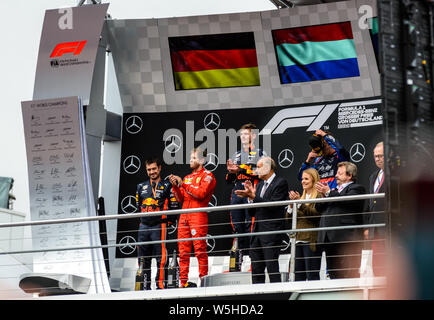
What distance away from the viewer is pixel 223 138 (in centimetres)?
1099

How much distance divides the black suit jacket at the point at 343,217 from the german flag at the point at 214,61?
161 inches

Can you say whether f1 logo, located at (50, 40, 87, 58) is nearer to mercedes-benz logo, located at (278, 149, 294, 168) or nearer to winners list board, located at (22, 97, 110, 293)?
winners list board, located at (22, 97, 110, 293)

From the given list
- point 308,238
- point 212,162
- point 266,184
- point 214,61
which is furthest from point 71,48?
point 308,238

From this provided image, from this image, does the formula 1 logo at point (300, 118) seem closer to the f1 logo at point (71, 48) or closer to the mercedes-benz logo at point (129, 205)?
the mercedes-benz logo at point (129, 205)

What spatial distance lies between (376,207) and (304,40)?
4.19m

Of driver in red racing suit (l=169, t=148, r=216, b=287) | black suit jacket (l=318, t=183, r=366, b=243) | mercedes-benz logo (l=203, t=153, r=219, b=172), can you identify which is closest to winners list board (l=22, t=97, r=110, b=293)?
driver in red racing suit (l=169, t=148, r=216, b=287)

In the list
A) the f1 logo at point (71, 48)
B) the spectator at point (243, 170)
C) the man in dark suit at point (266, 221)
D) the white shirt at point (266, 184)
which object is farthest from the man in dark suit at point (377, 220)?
the f1 logo at point (71, 48)

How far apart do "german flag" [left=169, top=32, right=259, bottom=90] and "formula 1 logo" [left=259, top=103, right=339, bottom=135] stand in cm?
63

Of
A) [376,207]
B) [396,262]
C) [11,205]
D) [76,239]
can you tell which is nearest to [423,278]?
[396,262]

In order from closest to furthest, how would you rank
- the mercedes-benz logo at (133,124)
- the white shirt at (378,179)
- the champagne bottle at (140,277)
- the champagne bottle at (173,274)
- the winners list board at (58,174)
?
1. the white shirt at (378,179)
2. the champagne bottle at (173,274)
3. the champagne bottle at (140,277)
4. the winners list board at (58,174)
5. the mercedes-benz logo at (133,124)

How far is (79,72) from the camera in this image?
32.7 ft

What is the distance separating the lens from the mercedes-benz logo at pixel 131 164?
11.1 m

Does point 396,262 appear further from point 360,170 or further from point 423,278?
point 360,170

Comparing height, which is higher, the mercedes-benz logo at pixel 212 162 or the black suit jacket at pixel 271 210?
the mercedes-benz logo at pixel 212 162
